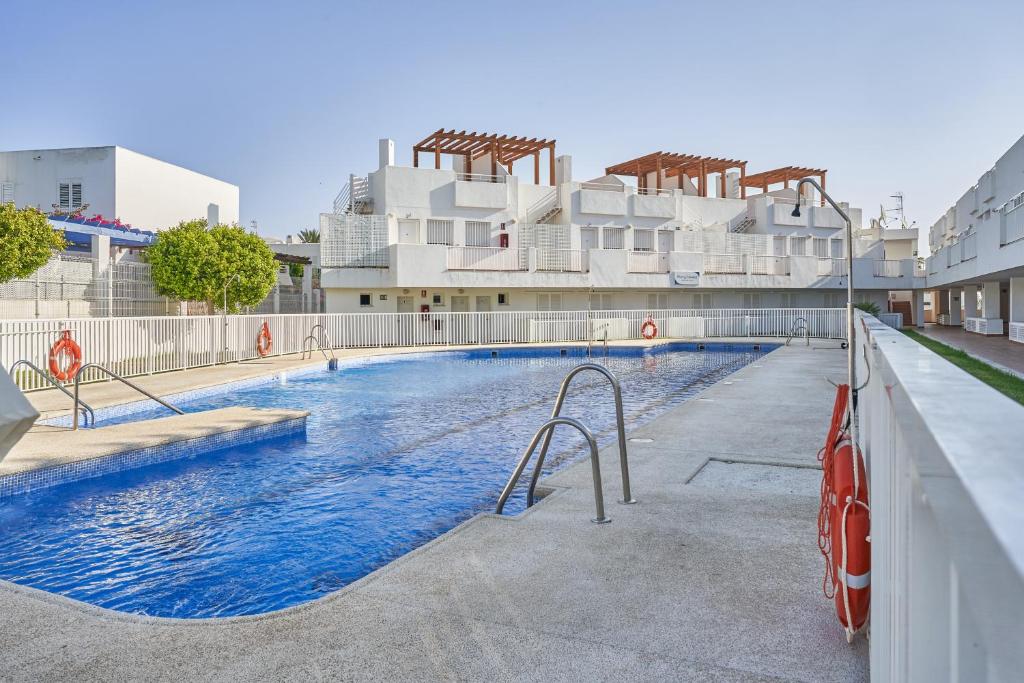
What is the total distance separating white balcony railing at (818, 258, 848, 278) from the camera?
40.0m

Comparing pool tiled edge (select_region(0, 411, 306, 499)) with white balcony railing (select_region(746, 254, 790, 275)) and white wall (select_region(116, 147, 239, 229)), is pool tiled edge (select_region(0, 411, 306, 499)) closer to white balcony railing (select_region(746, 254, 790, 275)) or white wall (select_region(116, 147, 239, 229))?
A: white balcony railing (select_region(746, 254, 790, 275))

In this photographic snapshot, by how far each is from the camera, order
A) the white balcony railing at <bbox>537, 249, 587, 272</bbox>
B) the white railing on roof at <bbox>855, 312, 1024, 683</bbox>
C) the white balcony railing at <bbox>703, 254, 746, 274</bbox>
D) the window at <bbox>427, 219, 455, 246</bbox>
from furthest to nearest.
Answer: the white balcony railing at <bbox>703, 254, 746, 274</bbox> < the window at <bbox>427, 219, 455, 246</bbox> < the white balcony railing at <bbox>537, 249, 587, 272</bbox> < the white railing on roof at <bbox>855, 312, 1024, 683</bbox>

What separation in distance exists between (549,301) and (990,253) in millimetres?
18785

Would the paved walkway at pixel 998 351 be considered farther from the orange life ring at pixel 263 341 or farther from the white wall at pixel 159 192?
the white wall at pixel 159 192

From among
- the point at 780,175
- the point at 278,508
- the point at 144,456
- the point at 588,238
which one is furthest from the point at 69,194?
the point at 780,175

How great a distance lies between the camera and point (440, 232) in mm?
33656

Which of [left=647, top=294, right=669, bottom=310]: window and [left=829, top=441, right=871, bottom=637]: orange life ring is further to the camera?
[left=647, top=294, right=669, bottom=310]: window

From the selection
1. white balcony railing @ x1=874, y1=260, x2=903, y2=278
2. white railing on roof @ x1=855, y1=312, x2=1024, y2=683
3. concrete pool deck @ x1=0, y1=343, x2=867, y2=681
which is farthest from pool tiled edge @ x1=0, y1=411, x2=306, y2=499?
white balcony railing @ x1=874, y1=260, x2=903, y2=278

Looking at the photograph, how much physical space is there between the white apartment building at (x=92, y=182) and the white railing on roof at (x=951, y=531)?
133 ft

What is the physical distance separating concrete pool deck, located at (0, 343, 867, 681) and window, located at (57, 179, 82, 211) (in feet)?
129

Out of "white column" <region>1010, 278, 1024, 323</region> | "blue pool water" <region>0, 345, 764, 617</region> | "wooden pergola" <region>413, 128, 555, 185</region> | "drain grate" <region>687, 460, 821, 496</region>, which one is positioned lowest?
"blue pool water" <region>0, 345, 764, 617</region>

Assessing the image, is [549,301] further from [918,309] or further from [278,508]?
[278,508]

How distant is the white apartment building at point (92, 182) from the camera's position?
37.0 meters

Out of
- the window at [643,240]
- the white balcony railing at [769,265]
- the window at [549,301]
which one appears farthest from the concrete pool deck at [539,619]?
the white balcony railing at [769,265]
